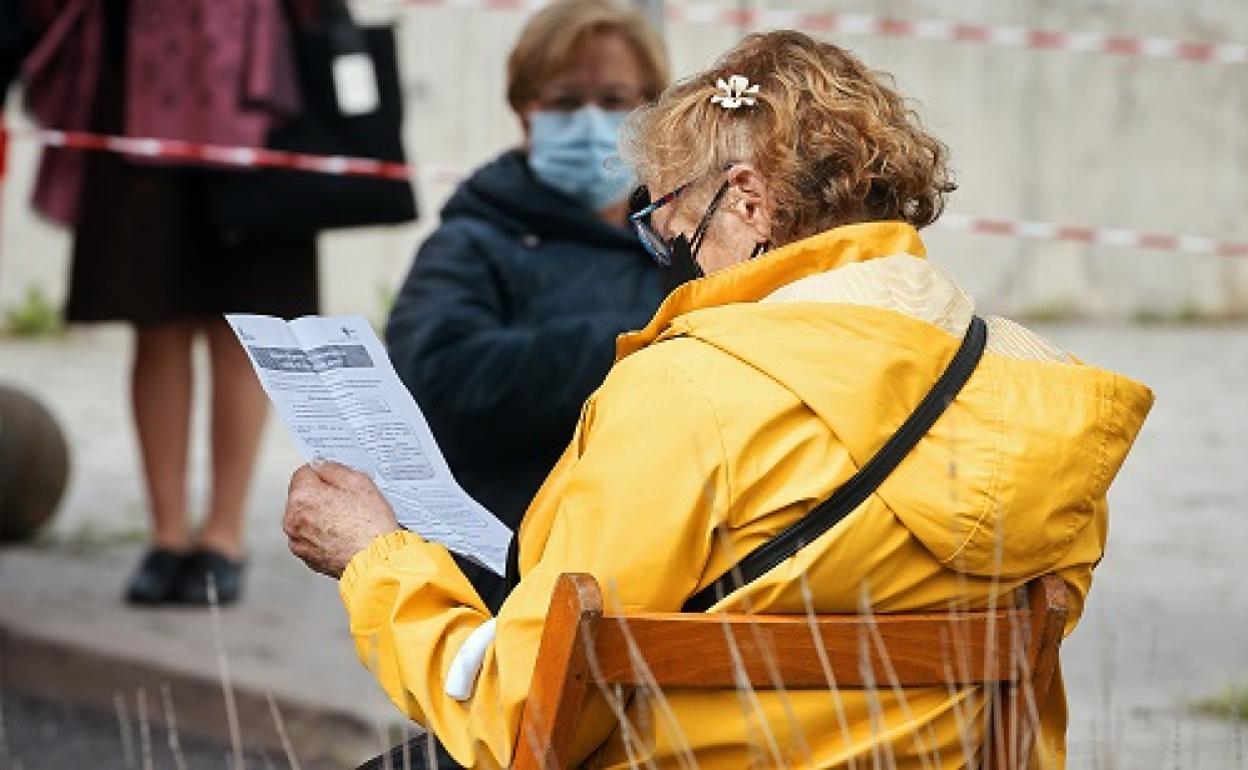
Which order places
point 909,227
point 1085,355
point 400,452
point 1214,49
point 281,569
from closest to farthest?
point 909,227
point 400,452
point 281,569
point 1085,355
point 1214,49

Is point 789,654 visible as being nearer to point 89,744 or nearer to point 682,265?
point 682,265

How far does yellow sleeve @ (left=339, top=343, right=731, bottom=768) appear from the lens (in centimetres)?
Answer: 254

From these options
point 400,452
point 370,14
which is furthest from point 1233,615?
point 370,14

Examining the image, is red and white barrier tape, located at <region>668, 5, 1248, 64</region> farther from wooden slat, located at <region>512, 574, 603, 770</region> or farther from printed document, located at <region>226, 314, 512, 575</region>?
wooden slat, located at <region>512, 574, 603, 770</region>

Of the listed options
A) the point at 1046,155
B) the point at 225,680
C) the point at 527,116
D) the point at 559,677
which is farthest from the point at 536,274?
the point at 1046,155

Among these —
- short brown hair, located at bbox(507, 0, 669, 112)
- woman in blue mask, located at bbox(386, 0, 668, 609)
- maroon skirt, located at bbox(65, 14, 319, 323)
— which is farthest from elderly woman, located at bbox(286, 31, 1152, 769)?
maroon skirt, located at bbox(65, 14, 319, 323)

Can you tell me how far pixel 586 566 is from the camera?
8.39ft

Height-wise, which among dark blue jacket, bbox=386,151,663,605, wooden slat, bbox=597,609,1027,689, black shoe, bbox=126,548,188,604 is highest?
wooden slat, bbox=597,609,1027,689

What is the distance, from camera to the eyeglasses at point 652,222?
286cm

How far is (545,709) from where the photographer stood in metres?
2.54

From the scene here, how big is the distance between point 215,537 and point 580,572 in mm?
3995

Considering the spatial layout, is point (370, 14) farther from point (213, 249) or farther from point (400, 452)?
point (400, 452)

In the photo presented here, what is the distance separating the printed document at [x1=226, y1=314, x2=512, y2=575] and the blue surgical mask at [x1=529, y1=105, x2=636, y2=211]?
134cm

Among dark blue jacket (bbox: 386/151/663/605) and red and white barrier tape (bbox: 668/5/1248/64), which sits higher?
dark blue jacket (bbox: 386/151/663/605)
